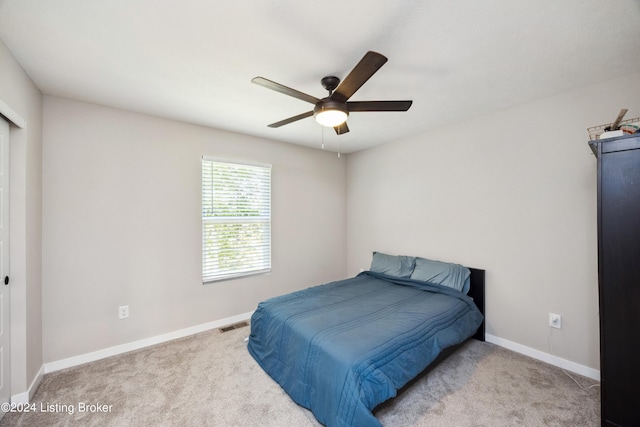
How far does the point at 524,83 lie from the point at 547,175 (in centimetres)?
86

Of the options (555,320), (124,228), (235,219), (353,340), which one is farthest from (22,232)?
(555,320)

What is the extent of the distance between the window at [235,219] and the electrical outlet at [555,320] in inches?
120

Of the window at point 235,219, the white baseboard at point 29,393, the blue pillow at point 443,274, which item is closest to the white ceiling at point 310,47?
the window at point 235,219

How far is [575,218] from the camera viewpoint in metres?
2.21

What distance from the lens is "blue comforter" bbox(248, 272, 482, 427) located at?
1.53 metres

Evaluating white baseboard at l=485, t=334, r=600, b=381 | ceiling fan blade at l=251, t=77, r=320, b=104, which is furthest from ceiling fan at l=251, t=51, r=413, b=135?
white baseboard at l=485, t=334, r=600, b=381

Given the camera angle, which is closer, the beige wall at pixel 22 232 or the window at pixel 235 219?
the beige wall at pixel 22 232

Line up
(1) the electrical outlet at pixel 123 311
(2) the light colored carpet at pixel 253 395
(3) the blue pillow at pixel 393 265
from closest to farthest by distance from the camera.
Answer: (2) the light colored carpet at pixel 253 395 → (1) the electrical outlet at pixel 123 311 → (3) the blue pillow at pixel 393 265

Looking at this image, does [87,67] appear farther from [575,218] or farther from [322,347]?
[575,218]

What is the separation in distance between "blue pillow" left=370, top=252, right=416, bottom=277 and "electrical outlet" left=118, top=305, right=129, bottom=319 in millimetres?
2833

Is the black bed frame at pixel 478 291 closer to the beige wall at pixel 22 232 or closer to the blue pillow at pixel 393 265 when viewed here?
the blue pillow at pixel 393 265

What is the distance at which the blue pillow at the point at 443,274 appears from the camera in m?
2.78

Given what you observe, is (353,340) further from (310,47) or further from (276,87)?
(310,47)

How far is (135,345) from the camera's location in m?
2.61
